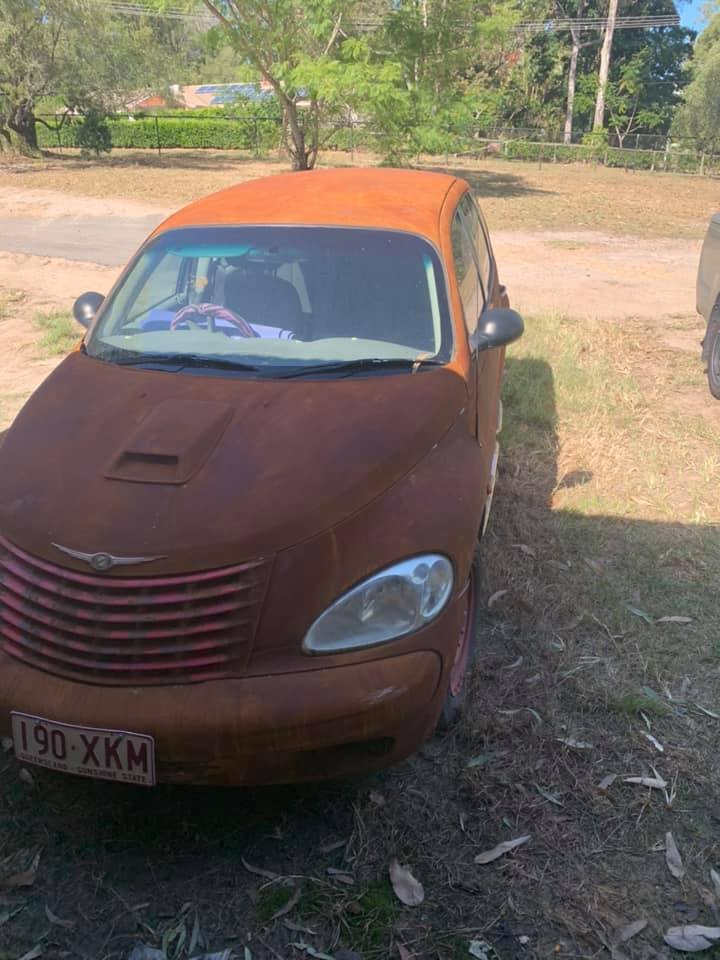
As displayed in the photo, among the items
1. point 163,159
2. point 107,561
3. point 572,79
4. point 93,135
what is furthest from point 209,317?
point 572,79

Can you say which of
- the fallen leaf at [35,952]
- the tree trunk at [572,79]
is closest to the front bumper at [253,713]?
the fallen leaf at [35,952]

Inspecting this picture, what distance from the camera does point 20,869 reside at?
2.44 metres

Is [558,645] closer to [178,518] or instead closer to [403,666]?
[403,666]

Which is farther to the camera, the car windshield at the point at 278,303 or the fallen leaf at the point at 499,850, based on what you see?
the car windshield at the point at 278,303

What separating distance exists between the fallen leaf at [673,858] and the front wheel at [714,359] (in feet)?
16.4

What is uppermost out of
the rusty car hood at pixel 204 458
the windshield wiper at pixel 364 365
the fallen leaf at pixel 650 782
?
the windshield wiper at pixel 364 365

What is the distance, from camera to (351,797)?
108 inches

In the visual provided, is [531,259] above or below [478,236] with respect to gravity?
below

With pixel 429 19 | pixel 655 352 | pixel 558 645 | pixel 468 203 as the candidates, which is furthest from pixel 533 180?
pixel 558 645

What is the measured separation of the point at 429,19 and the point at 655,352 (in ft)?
56.7

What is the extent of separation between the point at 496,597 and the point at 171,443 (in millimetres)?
2008

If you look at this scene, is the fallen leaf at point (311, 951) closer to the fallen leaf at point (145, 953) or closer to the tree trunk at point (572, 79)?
the fallen leaf at point (145, 953)

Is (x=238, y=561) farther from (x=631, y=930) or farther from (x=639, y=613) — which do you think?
(x=639, y=613)

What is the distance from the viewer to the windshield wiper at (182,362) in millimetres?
3098
